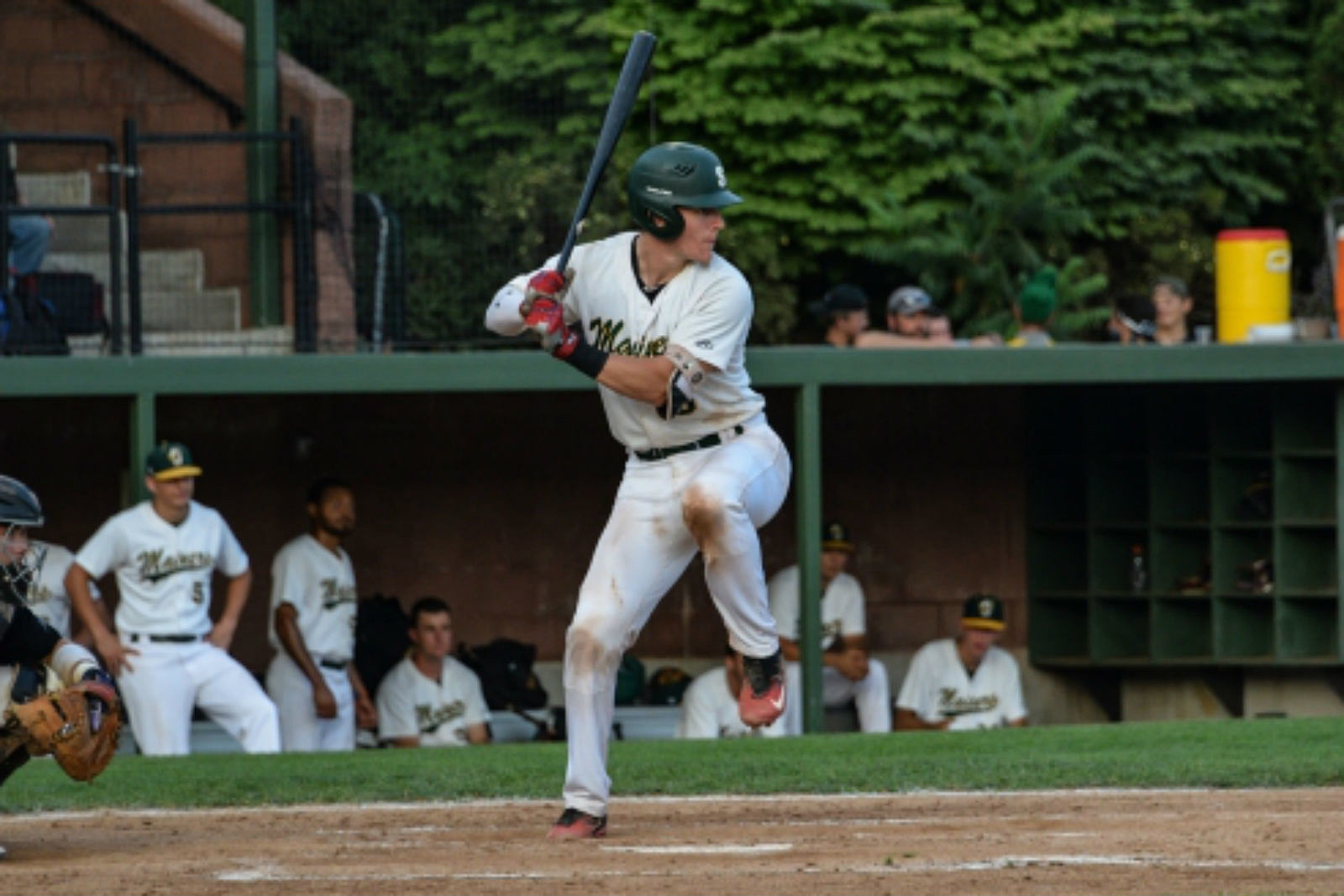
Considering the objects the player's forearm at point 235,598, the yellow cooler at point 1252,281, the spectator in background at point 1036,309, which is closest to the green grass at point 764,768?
the player's forearm at point 235,598

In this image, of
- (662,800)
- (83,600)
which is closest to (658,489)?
(662,800)


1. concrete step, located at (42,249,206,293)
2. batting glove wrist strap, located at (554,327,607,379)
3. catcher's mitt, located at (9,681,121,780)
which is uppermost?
concrete step, located at (42,249,206,293)

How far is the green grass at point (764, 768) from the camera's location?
24.7 feet

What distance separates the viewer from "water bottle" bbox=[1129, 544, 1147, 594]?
1318 centimetres

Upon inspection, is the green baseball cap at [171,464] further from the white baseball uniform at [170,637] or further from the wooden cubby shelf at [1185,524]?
the wooden cubby shelf at [1185,524]

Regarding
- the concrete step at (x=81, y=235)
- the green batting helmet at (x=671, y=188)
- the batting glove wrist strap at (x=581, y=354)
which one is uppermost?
the concrete step at (x=81, y=235)

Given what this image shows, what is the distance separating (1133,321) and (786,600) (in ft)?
7.58

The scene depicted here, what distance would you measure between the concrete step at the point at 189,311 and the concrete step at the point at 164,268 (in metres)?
0.06

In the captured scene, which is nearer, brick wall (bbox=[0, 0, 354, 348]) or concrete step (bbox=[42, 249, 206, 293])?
brick wall (bbox=[0, 0, 354, 348])

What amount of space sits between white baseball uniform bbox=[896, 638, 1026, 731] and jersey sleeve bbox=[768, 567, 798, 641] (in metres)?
0.67

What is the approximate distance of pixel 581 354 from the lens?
5980 millimetres

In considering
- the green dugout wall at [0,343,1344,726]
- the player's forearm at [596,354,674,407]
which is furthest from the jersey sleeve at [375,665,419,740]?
the player's forearm at [596,354,674,407]

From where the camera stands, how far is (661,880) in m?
5.37

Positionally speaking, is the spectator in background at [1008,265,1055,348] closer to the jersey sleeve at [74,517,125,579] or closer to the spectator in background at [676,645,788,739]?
the spectator in background at [676,645,788,739]
